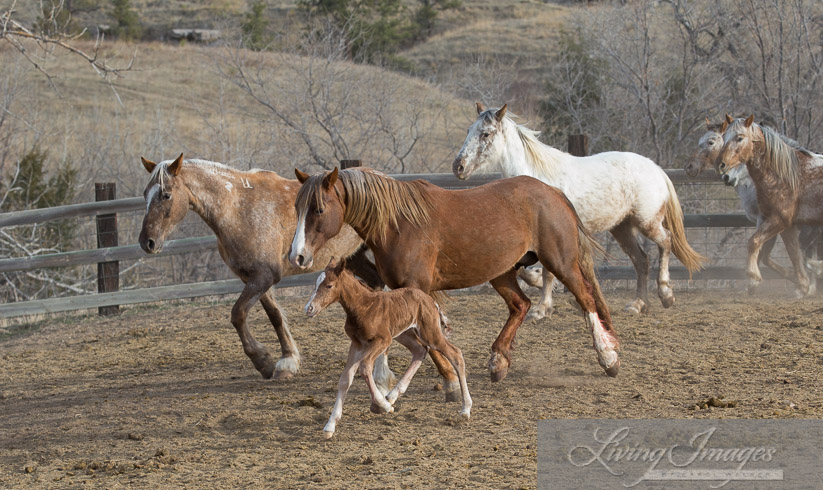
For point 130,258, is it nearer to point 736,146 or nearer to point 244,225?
point 244,225

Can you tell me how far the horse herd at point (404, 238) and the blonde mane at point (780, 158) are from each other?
1.69 m

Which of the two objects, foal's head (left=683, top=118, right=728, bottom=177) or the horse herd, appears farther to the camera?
foal's head (left=683, top=118, right=728, bottom=177)

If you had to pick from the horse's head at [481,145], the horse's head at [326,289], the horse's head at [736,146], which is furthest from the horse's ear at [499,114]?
the horse's head at [326,289]

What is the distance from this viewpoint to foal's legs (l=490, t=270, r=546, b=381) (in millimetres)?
5594

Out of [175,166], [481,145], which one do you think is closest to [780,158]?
[481,145]

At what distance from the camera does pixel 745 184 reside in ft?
30.9

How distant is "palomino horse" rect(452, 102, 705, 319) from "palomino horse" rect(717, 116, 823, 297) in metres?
0.77

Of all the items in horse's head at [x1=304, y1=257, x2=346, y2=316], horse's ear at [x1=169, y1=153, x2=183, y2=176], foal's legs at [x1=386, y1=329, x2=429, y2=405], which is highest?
horse's ear at [x1=169, y1=153, x2=183, y2=176]

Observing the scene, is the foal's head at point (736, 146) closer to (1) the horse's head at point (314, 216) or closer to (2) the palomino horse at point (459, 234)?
(2) the palomino horse at point (459, 234)

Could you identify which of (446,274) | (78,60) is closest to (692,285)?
(446,274)

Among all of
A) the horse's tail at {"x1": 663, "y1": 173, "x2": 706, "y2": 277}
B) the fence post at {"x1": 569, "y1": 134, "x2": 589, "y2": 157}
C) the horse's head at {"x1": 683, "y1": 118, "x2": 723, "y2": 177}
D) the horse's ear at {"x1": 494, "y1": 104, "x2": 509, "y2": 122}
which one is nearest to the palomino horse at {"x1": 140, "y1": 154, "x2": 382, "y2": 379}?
the horse's ear at {"x1": 494, "y1": 104, "x2": 509, "y2": 122}

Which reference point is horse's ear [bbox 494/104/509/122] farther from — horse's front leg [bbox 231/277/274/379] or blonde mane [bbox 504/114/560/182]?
horse's front leg [bbox 231/277/274/379]

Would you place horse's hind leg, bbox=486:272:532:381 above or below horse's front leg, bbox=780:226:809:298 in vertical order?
above

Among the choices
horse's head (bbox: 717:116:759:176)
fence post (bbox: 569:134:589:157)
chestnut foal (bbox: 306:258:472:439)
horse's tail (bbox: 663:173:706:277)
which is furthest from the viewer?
fence post (bbox: 569:134:589:157)
